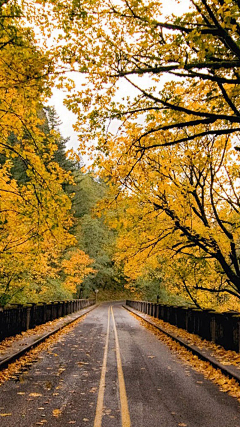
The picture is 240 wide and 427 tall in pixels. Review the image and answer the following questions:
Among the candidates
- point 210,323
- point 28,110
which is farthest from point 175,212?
point 28,110

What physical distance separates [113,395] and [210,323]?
292 inches

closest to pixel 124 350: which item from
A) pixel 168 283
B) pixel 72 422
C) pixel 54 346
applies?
pixel 54 346

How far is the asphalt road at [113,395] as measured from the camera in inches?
209

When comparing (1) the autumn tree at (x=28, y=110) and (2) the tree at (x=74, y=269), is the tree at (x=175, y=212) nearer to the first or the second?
(1) the autumn tree at (x=28, y=110)

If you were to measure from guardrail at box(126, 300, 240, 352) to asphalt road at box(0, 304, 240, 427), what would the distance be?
74.3 inches

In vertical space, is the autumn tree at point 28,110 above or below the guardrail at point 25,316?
above

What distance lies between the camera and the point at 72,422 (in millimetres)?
5125

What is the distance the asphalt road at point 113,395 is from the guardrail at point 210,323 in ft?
6.20

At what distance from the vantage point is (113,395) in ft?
21.2

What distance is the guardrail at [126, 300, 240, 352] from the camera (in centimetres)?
1054

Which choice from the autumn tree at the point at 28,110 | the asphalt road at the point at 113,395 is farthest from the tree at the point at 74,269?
the autumn tree at the point at 28,110

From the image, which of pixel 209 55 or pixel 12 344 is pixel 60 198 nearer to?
pixel 209 55

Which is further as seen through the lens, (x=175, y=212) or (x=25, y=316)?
(x=25, y=316)

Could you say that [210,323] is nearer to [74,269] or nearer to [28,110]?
[28,110]
